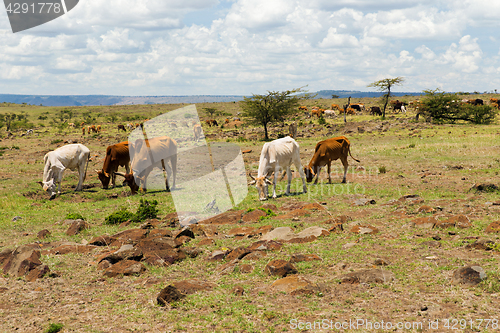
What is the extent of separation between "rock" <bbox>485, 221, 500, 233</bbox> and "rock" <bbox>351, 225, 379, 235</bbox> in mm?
2479

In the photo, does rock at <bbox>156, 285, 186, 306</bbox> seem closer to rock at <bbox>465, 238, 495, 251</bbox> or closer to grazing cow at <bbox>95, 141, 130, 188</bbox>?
rock at <bbox>465, 238, 495, 251</bbox>

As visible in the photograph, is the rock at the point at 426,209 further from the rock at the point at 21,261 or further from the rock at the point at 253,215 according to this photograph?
the rock at the point at 21,261

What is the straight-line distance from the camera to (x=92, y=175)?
71.2 feet

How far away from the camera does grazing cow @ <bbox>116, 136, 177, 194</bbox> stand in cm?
1705

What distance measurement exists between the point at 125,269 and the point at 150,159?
406 inches

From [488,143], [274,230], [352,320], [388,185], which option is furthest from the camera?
[488,143]

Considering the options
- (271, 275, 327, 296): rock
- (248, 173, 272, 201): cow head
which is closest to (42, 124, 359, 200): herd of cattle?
(248, 173, 272, 201): cow head

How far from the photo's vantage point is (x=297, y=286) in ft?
22.5

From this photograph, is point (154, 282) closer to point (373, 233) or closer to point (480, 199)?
point (373, 233)

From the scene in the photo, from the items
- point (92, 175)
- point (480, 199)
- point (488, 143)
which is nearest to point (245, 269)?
point (480, 199)

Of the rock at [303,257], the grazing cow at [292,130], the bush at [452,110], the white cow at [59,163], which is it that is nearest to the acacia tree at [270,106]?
the grazing cow at [292,130]

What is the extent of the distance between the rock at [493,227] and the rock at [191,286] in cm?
651

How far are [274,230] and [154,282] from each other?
11.9ft

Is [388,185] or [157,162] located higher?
[157,162]
